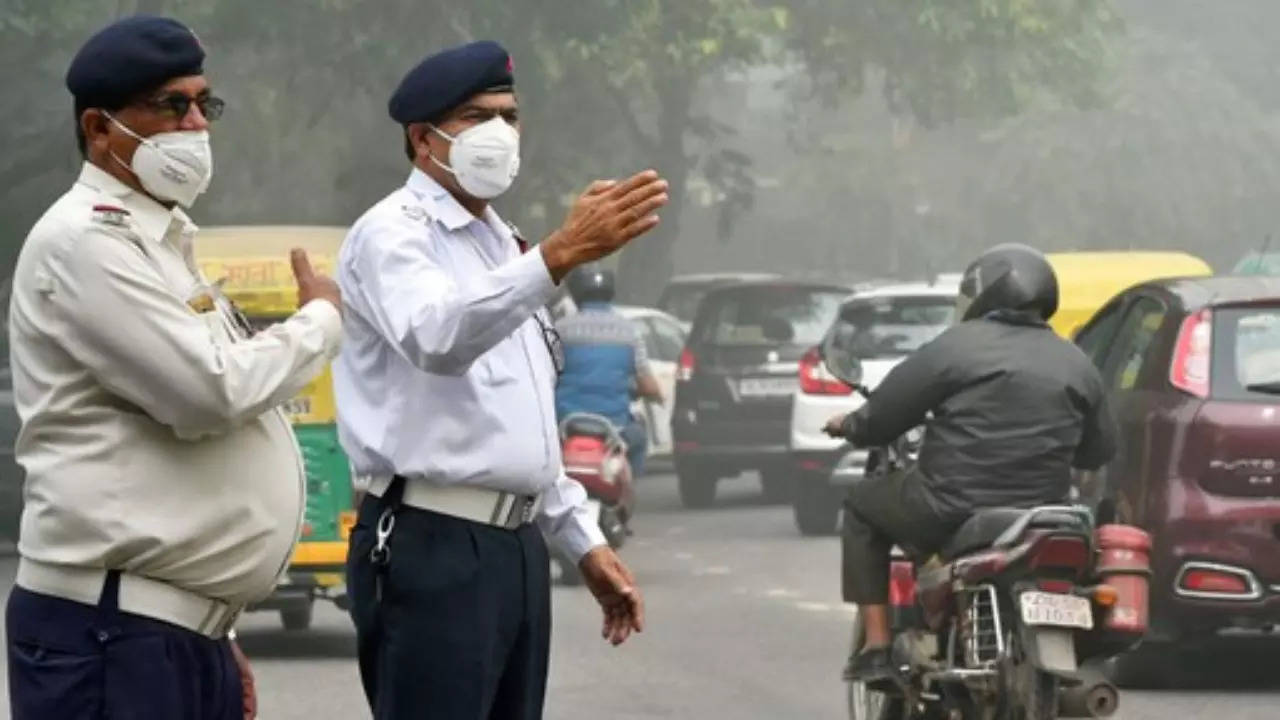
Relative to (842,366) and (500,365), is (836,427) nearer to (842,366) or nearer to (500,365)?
(842,366)

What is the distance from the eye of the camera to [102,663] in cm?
498

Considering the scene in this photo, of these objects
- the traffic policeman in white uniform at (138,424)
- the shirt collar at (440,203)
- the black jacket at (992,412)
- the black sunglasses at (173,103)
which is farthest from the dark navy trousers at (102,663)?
the black jacket at (992,412)

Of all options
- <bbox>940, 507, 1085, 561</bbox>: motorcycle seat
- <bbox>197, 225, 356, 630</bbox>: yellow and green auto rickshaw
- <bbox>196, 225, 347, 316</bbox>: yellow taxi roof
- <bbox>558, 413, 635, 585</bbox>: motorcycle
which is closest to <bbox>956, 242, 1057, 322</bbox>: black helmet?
<bbox>940, 507, 1085, 561</bbox>: motorcycle seat

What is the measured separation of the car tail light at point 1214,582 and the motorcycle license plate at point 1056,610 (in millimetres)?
2667

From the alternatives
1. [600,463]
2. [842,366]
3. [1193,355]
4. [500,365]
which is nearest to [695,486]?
[600,463]

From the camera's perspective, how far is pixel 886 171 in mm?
82188

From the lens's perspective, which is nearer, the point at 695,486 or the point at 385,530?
the point at 385,530

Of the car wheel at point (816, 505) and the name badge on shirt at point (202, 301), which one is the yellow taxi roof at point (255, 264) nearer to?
the car wheel at point (816, 505)

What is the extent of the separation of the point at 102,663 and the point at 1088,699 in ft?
17.9

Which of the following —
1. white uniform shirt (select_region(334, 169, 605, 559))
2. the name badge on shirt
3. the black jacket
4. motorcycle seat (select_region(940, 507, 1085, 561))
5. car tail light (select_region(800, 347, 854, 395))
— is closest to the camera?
the name badge on shirt

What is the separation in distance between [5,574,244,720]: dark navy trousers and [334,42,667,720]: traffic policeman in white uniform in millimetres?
771

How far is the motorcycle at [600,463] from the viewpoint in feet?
59.1

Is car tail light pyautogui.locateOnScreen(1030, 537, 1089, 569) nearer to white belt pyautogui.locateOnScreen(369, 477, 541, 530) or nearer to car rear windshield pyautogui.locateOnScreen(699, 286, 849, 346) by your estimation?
white belt pyautogui.locateOnScreen(369, 477, 541, 530)

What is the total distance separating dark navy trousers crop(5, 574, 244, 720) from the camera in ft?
16.3
